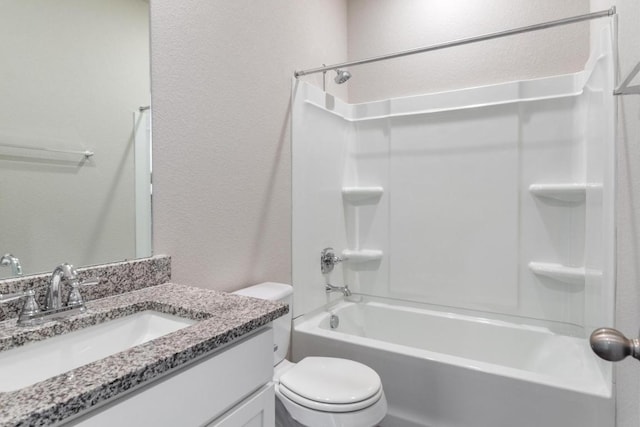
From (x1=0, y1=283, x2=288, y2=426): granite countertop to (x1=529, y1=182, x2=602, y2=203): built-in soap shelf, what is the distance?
1763 mm

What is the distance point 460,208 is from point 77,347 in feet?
6.98

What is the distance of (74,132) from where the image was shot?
1.07 m

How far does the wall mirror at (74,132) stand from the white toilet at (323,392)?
2.27 feet

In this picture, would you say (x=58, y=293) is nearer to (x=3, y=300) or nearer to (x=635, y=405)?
(x=3, y=300)

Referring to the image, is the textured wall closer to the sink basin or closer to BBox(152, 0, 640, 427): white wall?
BBox(152, 0, 640, 427): white wall

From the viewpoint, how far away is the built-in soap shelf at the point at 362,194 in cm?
251

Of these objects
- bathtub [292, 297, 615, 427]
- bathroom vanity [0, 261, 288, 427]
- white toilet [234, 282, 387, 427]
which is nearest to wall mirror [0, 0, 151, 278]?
bathroom vanity [0, 261, 288, 427]

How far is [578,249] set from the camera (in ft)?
6.41

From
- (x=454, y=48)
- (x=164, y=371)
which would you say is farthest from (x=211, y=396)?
(x=454, y=48)

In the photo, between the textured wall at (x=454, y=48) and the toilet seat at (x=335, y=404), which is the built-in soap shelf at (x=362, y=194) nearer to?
the textured wall at (x=454, y=48)

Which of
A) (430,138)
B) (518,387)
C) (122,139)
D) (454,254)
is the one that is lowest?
(518,387)

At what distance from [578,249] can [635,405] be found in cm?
122

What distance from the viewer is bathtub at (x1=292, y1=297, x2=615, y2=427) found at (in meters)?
1.38

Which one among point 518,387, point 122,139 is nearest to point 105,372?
point 122,139
